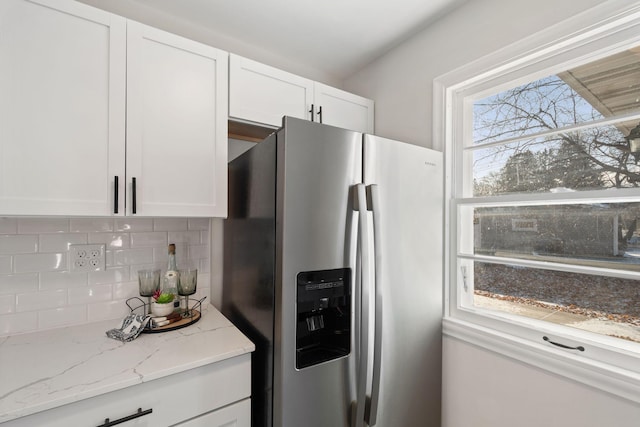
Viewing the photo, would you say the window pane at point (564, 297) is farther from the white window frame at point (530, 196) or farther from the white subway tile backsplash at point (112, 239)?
the white subway tile backsplash at point (112, 239)

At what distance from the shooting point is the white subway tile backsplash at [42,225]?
4.25 feet

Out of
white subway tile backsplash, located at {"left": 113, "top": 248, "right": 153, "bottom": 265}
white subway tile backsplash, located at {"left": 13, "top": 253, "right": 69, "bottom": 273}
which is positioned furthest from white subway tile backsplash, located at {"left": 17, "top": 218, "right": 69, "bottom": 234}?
white subway tile backsplash, located at {"left": 113, "top": 248, "right": 153, "bottom": 265}

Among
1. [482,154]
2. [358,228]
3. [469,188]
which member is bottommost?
[358,228]

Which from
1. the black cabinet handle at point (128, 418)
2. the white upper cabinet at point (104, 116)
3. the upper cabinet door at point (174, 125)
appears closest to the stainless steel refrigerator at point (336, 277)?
the upper cabinet door at point (174, 125)

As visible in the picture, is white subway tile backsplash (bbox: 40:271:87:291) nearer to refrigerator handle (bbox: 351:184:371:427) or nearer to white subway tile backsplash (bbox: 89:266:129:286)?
white subway tile backsplash (bbox: 89:266:129:286)

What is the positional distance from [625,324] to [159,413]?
1698mm

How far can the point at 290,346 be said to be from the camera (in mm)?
1042

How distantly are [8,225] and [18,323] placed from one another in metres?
0.43

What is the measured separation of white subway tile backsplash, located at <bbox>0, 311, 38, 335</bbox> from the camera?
1255 millimetres

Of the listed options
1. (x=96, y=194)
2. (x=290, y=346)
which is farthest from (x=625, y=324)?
(x=96, y=194)

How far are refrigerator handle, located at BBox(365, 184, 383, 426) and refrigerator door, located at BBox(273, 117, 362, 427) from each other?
3.3 inches

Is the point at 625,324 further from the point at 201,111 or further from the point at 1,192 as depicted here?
the point at 1,192

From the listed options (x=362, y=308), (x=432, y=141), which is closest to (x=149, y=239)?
(x=362, y=308)

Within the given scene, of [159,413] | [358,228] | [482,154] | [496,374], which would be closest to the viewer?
[159,413]
